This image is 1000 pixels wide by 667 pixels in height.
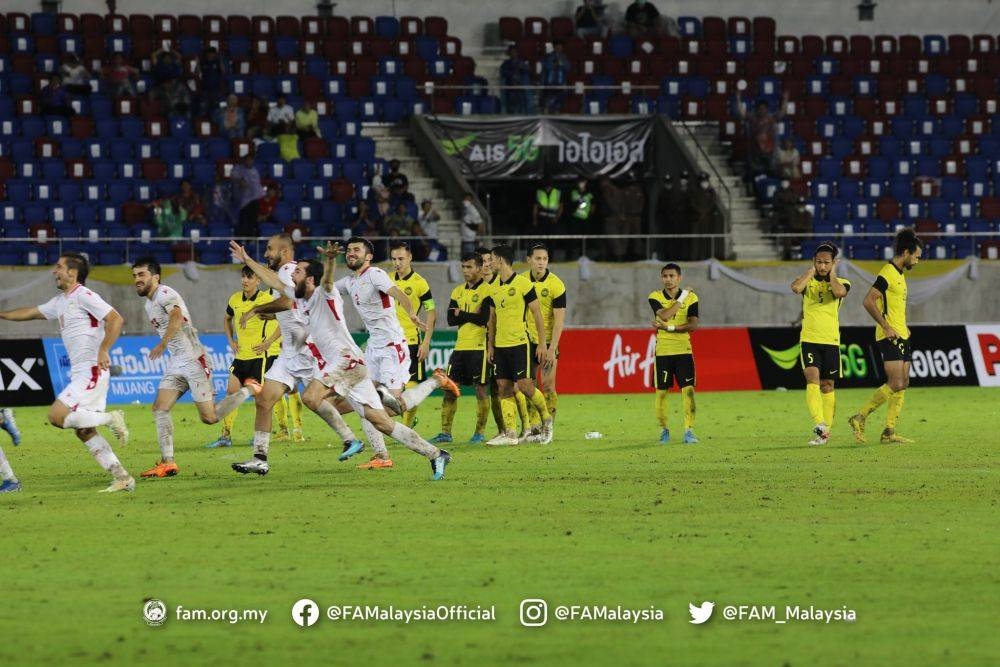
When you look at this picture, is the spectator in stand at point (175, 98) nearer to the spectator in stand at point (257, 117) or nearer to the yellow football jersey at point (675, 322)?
the spectator in stand at point (257, 117)

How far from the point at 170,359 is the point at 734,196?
78.6 feet

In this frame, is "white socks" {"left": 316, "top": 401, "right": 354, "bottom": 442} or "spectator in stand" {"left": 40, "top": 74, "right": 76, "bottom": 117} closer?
"white socks" {"left": 316, "top": 401, "right": 354, "bottom": 442}

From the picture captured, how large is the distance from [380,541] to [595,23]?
31.0 metres

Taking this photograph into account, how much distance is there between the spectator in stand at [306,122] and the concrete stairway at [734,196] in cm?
884

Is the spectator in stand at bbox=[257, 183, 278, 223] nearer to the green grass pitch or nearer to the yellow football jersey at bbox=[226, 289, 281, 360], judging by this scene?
the yellow football jersey at bbox=[226, 289, 281, 360]

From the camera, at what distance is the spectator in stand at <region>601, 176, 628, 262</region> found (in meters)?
34.0

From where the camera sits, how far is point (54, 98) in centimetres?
3391

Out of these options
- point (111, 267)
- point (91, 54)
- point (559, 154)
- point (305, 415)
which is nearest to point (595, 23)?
point (559, 154)

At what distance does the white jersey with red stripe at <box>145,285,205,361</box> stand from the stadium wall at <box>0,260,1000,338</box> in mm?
14460

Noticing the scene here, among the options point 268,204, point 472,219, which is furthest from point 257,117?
point 472,219

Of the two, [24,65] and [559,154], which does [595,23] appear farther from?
[24,65]

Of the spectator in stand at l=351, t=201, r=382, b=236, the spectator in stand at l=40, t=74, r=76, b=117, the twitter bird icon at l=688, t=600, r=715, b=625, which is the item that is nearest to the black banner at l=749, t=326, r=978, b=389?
the spectator in stand at l=351, t=201, r=382, b=236

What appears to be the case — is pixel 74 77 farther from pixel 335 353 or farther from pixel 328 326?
pixel 335 353

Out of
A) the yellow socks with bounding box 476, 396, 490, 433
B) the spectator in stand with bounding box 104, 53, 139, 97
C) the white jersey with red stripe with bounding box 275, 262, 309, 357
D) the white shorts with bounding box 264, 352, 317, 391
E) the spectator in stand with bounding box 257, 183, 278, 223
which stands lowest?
the yellow socks with bounding box 476, 396, 490, 433
